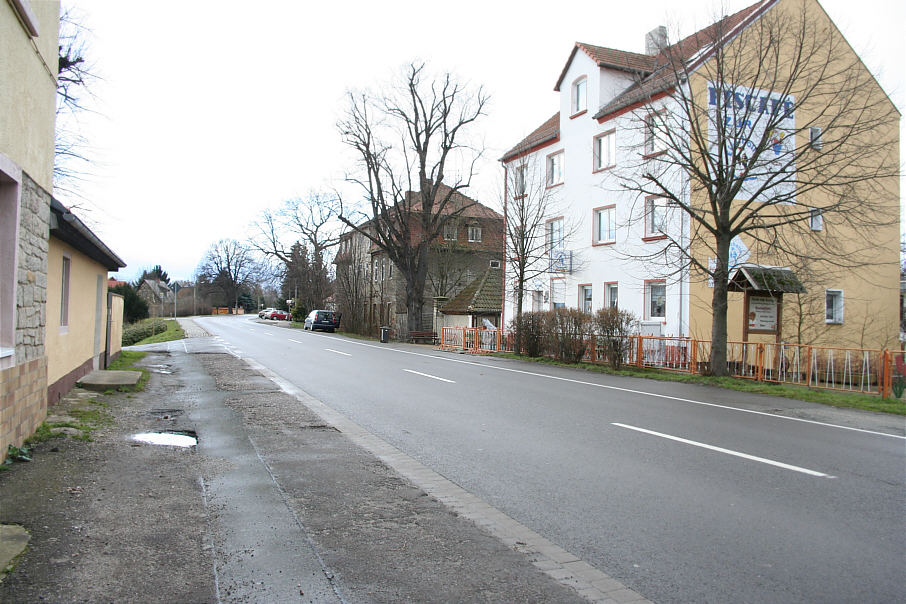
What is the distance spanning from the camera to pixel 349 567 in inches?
161

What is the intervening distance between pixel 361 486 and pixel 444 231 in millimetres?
41748

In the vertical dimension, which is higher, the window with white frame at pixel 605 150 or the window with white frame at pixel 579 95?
the window with white frame at pixel 579 95

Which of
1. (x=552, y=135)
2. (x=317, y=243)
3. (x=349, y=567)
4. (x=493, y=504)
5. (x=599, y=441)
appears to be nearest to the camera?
(x=349, y=567)

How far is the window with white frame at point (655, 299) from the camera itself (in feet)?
79.8

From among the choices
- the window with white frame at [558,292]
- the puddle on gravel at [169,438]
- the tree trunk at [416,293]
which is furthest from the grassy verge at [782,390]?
the tree trunk at [416,293]

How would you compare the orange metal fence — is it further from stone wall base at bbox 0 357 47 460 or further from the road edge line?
stone wall base at bbox 0 357 47 460

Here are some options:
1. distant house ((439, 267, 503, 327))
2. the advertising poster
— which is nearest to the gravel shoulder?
the advertising poster

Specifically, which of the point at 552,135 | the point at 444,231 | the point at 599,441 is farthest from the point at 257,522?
the point at 444,231

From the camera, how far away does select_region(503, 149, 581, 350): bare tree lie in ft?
87.3

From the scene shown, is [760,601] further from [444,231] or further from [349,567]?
[444,231]

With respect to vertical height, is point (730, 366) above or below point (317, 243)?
below

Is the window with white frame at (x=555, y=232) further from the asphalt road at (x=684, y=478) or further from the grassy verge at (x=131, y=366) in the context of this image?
the grassy verge at (x=131, y=366)

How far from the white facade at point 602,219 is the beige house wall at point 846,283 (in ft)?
5.79

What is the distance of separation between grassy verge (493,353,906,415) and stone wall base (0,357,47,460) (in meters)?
13.0
